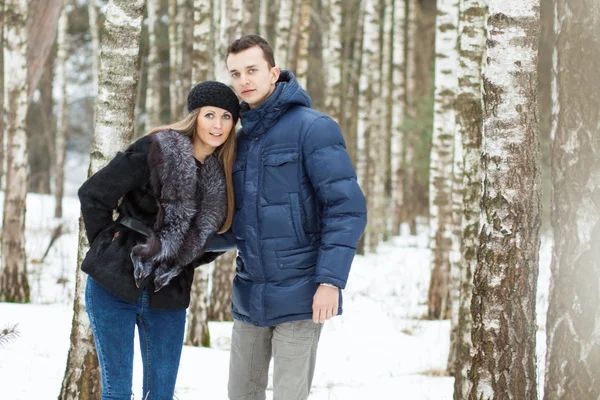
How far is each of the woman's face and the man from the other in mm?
101

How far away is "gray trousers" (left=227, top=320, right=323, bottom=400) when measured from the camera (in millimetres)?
3250

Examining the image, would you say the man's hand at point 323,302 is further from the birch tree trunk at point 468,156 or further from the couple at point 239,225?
the birch tree trunk at point 468,156

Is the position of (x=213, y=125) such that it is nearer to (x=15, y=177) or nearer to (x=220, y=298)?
(x=220, y=298)

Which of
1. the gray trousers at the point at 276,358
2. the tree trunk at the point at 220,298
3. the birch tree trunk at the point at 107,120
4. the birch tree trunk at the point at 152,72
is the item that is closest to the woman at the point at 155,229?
the gray trousers at the point at 276,358

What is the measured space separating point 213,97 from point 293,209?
68 centimetres

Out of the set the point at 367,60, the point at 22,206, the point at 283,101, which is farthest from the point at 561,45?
the point at 367,60

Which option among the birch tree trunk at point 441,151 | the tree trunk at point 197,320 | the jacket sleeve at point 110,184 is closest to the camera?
the jacket sleeve at point 110,184

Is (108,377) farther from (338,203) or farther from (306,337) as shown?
(338,203)

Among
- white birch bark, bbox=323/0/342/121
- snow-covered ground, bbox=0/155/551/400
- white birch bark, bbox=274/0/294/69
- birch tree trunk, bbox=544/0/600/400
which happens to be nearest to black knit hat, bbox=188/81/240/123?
snow-covered ground, bbox=0/155/551/400

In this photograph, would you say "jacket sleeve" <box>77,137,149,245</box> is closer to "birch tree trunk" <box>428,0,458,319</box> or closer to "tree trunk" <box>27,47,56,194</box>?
"birch tree trunk" <box>428,0,458,319</box>

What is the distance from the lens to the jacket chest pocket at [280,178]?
3268 millimetres

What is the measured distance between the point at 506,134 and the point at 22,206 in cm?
661

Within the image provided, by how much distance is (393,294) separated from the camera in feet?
34.7

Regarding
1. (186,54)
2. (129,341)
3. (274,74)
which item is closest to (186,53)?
Answer: (186,54)
